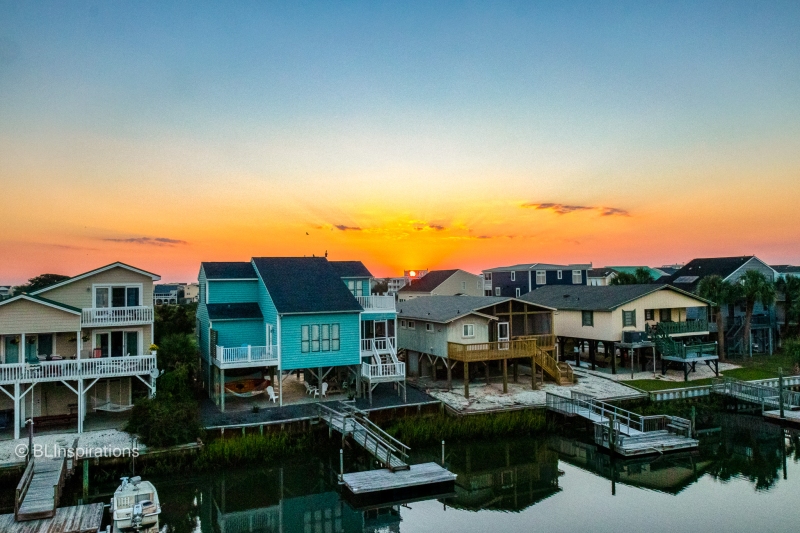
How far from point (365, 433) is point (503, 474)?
613cm

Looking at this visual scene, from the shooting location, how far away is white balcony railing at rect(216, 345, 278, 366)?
90.7 feet

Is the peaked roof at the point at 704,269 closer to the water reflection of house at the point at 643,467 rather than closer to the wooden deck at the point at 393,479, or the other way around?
the water reflection of house at the point at 643,467

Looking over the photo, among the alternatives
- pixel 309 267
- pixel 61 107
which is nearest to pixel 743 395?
pixel 309 267

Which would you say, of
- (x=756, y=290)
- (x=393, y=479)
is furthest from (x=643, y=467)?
(x=756, y=290)

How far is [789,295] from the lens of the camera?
158 ft

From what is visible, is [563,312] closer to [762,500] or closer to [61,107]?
[762,500]

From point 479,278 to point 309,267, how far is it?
41081 millimetres

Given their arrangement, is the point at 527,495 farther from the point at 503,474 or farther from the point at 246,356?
the point at 246,356

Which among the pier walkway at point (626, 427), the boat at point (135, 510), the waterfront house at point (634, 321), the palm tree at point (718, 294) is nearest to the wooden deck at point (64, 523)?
the boat at point (135, 510)

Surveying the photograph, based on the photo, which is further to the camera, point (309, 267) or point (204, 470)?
point (309, 267)

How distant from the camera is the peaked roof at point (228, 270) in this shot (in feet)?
105

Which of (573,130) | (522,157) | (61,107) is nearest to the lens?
(61,107)

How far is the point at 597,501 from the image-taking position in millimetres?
21391

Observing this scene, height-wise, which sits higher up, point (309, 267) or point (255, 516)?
point (309, 267)
